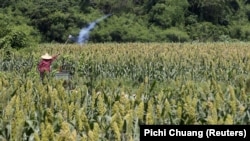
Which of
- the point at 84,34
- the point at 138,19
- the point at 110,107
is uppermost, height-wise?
the point at 110,107

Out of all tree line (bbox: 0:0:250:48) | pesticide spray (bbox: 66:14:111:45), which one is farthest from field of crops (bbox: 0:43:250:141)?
pesticide spray (bbox: 66:14:111:45)

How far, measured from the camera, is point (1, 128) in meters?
4.91

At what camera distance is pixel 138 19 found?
1521 inches

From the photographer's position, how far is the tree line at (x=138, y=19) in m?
35.1

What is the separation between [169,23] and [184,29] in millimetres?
1291

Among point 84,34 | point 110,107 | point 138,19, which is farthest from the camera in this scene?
point 138,19

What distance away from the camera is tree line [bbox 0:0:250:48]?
115 ft

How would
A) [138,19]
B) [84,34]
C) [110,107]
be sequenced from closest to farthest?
[110,107] < [84,34] < [138,19]

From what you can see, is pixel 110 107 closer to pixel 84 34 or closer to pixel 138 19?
pixel 84 34

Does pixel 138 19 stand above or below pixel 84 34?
above

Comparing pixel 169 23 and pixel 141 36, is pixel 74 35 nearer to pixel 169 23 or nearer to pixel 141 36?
pixel 141 36

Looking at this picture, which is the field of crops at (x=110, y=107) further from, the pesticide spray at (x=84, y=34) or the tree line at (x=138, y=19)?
the pesticide spray at (x=84, y=34)

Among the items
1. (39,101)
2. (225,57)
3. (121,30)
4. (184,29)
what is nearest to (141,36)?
(121,30)

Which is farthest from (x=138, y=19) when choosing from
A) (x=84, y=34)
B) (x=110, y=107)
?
(x=110, y=107)
